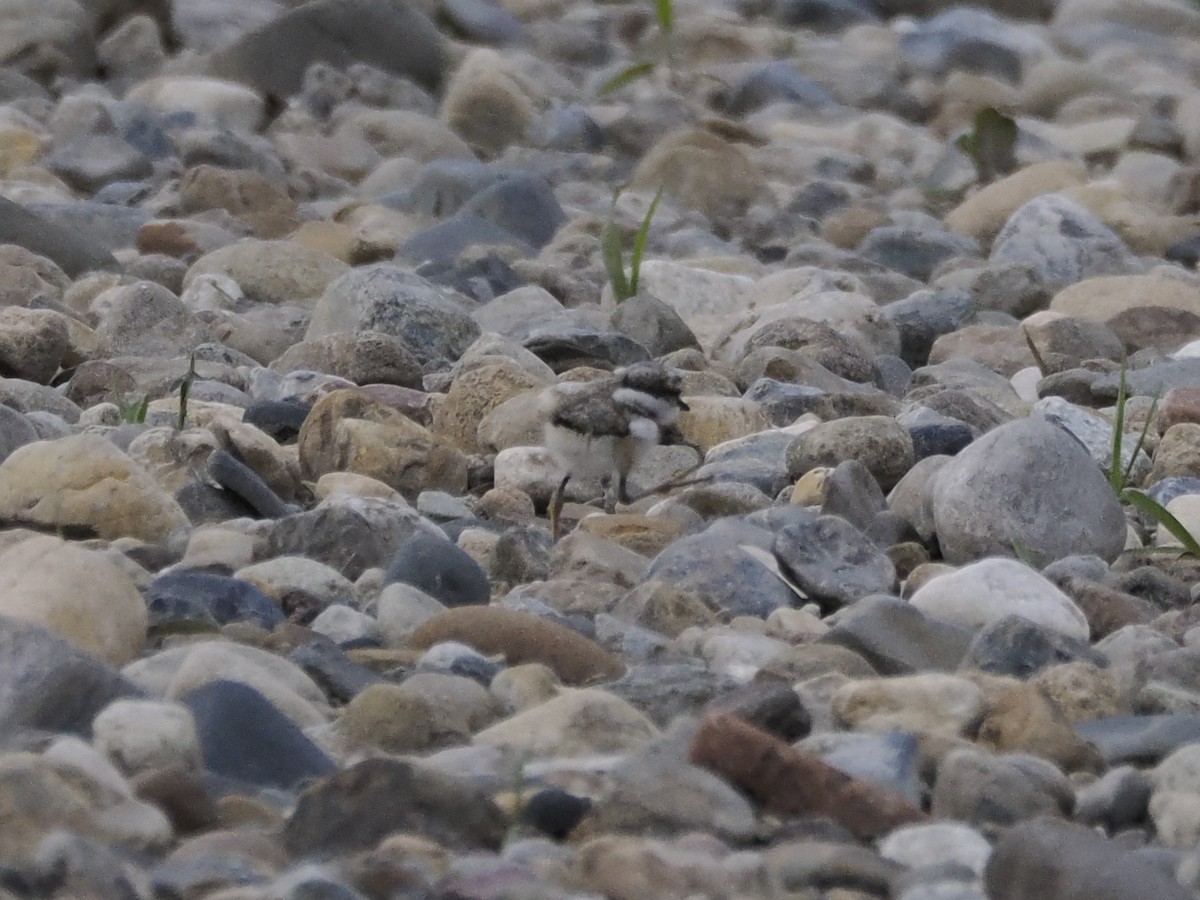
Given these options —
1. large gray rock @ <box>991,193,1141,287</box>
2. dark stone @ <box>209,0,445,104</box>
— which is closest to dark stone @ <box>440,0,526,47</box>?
dark stone @ <box>209,0,445,104</box>

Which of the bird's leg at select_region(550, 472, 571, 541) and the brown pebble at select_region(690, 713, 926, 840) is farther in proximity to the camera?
the bird's leg at select_region(550, 472, 571, 541)

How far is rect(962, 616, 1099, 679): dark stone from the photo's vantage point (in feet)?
10.6

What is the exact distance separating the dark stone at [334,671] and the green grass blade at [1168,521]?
1682mm

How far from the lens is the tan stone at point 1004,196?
8.28m

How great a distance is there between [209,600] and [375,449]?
3.92 feet

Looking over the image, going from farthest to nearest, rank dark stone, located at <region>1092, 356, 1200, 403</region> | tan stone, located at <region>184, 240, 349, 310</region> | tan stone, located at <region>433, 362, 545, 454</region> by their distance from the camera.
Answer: tan stone, located at <region>184, 240, 349, 310</region> → dark stone, located at <region>1092, 356, 1200, 403</region> → tan stone, located at <region>433, 362, 545, 454</region>

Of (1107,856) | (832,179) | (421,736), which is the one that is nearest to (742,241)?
(832,179)

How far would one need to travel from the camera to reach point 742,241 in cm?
821

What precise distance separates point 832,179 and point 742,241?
59.5 inches

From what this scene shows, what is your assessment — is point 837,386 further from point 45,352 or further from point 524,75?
→ point 524,75

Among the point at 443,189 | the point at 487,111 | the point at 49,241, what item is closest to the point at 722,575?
the point at 49,241

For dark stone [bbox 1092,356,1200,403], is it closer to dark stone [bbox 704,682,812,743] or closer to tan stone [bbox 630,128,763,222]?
dark stone [bbox 704,682,812,743]

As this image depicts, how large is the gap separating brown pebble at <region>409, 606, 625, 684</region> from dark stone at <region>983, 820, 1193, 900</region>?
99 centimetres

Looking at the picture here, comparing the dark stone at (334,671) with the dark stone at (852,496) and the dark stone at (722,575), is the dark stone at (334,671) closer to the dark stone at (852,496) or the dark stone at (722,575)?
the dark stone at (722,575)
